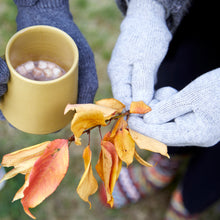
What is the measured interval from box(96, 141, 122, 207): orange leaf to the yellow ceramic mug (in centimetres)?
15

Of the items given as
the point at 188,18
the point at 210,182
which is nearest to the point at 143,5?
the point at 188,18

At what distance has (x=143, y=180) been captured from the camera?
141cm

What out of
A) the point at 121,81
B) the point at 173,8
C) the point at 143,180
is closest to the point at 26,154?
the point at 121,81

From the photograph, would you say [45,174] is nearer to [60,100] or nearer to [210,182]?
[60,100]

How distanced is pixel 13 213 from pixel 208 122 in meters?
0.91

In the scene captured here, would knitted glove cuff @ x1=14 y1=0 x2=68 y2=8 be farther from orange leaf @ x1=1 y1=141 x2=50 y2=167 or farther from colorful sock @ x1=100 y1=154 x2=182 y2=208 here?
colorful sock @ x1=100 y1=154 x2=182 y2=208

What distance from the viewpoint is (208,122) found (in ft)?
2.22

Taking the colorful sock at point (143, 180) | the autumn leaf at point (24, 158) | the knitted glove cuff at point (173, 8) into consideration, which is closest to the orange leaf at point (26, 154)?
the autumn leaf at point (24, 158)

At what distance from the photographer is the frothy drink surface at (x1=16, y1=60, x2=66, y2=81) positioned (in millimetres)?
643

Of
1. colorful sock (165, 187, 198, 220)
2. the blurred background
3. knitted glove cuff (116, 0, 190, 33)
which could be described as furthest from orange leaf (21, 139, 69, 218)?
colorful sock (165, 187, 198, 220)

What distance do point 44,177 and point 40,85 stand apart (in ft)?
0.58

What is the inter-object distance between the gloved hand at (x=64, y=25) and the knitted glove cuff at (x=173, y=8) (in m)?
0.22

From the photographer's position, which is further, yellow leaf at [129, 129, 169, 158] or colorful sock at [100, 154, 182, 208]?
colorful sock at [100, 154, 182, 208]

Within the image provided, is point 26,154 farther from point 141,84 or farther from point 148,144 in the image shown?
point 141,84
